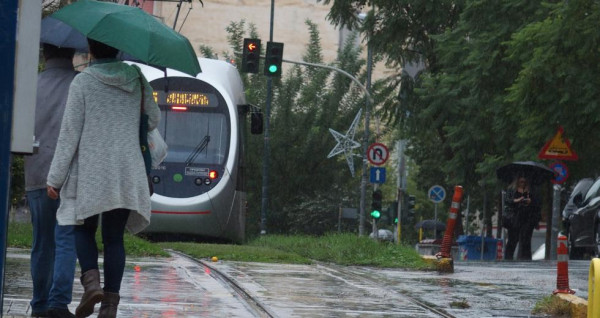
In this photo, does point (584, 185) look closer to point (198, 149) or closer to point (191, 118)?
point (198, 149)

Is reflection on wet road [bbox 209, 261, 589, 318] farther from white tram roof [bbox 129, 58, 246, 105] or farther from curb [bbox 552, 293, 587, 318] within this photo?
white tram roof [bbox 129, 58, 246, 105]

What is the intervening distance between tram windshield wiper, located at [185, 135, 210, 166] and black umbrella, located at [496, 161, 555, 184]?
7.08 m

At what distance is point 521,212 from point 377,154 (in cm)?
853

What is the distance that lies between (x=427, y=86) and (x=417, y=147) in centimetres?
1437

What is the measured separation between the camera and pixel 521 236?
95.0ft

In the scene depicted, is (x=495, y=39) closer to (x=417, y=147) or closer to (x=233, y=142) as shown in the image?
(x=233, y=142)

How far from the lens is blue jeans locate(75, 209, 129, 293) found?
26.0ft

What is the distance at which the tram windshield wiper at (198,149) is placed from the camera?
2394 centimetres

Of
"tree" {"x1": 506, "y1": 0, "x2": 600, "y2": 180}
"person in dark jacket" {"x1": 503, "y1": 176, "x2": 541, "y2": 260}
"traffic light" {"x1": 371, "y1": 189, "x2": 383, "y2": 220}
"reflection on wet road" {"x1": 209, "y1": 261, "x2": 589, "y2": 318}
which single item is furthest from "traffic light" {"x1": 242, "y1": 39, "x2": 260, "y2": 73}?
"reflection on wet road" {"x1": 209, "y1": 261, "x2": 589, "y2": 318}

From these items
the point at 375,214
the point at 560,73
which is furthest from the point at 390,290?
the point at 375,214

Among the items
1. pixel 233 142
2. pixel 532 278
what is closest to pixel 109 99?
pixel 532 278

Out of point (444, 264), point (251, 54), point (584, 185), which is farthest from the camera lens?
point (251, 54)

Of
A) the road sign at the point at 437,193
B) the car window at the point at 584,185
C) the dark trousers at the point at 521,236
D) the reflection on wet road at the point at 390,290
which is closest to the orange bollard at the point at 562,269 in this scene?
the reflection on wet road at the point at 390,290

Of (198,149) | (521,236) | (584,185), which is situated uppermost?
(198,149)
